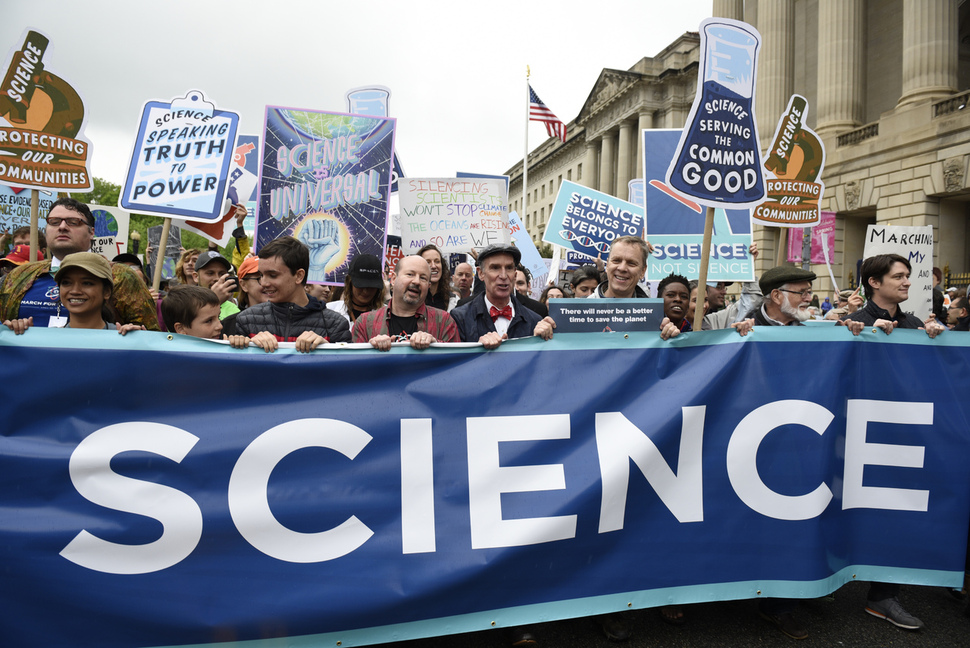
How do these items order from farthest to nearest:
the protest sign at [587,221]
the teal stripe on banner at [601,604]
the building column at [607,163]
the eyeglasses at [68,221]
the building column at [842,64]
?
the building column at [607,163] < the building column at [842,64] < the protest sign at [587,221] < the eyeglasses at [68,221] < the teal stripe on banner at [601,604]

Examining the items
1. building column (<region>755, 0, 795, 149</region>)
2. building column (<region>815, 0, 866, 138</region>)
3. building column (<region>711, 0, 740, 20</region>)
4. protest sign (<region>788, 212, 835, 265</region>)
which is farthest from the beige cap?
building column (<region>711, 0, 740, 20</region>)

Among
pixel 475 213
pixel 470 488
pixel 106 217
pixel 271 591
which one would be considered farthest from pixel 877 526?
pixel 106 217

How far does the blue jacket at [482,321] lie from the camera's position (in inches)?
142

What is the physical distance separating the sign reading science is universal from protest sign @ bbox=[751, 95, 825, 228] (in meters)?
5.94


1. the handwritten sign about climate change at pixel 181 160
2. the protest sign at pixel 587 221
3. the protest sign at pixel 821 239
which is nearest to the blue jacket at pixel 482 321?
the handwritten sign about climate change at pixel 181 160

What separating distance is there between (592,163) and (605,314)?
60.0 m

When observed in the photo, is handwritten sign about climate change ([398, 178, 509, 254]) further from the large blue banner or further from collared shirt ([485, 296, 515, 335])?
the large blue banner

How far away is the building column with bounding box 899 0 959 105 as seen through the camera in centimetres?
1995

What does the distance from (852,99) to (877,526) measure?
2568 cm

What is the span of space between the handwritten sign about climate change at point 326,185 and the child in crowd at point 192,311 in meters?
1.63

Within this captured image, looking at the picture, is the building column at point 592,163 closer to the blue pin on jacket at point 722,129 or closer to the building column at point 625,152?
the building column at point 625,152

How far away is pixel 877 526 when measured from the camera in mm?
3254

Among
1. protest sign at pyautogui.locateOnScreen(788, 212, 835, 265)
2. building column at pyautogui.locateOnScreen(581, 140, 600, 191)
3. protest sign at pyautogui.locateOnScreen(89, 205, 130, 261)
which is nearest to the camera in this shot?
protest sign at pyautogui.locateOnScreen(89, 205, 130, 261)

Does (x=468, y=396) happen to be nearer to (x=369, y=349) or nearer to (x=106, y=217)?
(x=369, y=349)
